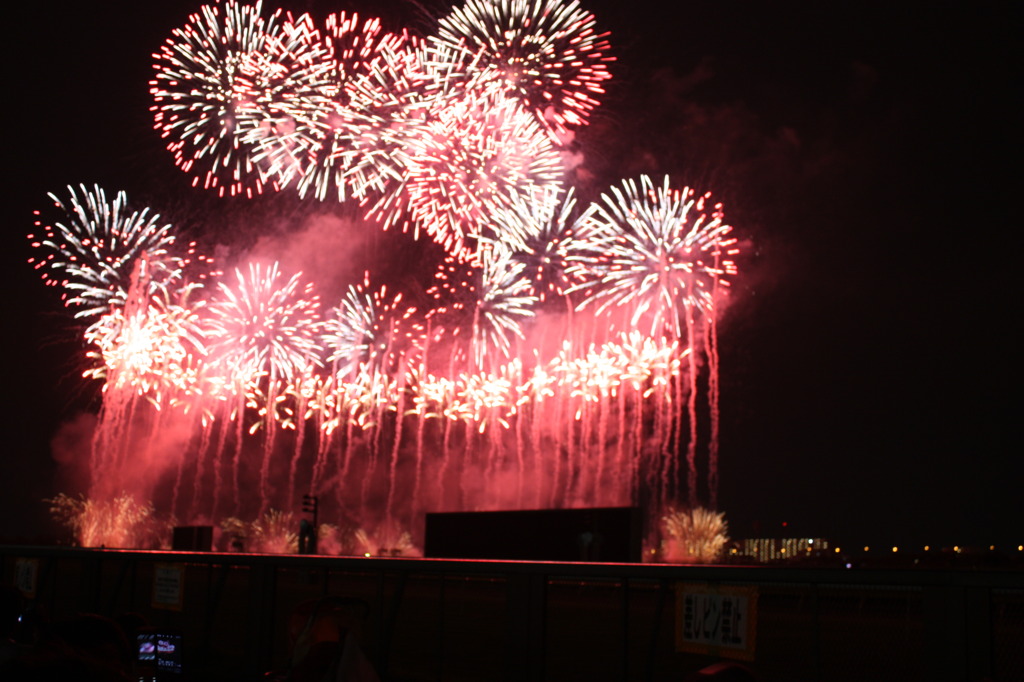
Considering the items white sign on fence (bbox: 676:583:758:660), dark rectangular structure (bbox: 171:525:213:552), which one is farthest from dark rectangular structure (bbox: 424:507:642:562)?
white sign on fence (bbox: 676:583:758:660)

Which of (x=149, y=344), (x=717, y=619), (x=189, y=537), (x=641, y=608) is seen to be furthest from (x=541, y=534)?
(x=717, y=619)

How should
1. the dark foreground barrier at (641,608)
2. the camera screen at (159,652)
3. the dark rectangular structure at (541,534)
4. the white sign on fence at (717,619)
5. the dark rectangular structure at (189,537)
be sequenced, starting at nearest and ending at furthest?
1. the dark foreground barrier at (641,608)
2. the white sign on fence at (717,619)
3. the camera screen at (159,652)
4. the dark rectangular structure at (189,537)
5. the dark rectangular structure at (541,534)

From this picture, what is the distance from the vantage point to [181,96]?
29.8m

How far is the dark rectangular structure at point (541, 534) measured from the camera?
29906mm

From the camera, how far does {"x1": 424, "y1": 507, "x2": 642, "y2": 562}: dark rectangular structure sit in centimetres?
2991

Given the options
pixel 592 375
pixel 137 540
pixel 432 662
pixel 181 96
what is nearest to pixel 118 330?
pixel 181 96

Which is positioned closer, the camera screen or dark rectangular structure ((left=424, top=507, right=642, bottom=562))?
the camera screen

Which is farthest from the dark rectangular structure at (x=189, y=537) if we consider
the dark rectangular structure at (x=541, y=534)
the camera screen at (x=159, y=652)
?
the camera screen at (x=159, y=652)

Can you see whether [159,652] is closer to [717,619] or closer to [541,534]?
[717,619]

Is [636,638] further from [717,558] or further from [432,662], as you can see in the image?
[717,558]

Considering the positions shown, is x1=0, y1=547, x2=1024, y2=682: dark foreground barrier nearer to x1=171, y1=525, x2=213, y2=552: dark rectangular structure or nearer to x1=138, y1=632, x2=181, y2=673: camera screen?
x1=138, y1=632, x2=181, y2=673: camera screen

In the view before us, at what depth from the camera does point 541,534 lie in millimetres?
32875

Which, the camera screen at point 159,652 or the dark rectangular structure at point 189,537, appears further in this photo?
the dark rectangular structure at point 189,537

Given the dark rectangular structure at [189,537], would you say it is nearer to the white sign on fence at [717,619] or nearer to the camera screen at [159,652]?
the camera screen at [159,652]
